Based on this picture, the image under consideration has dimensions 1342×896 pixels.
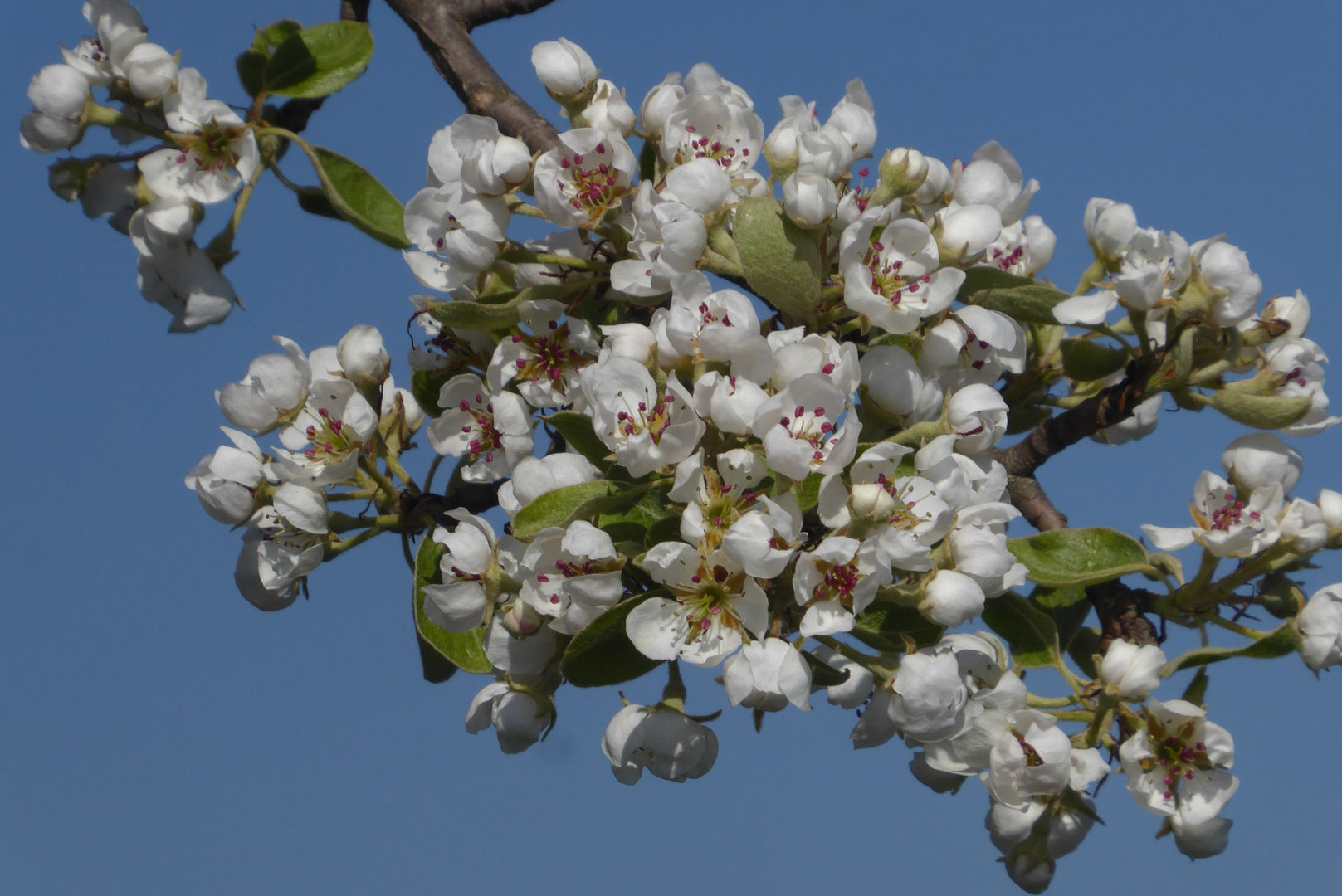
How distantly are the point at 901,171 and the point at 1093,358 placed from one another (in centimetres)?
60

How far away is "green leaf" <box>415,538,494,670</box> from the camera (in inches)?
94.3

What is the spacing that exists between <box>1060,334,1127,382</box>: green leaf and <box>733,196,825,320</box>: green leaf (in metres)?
0.69

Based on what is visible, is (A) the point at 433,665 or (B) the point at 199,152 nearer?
(A) the point at 433,665

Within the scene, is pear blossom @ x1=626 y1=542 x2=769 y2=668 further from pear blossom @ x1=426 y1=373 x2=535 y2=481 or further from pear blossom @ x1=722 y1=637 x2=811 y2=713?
pear blossom @ x1=426 y1=373 x2=535 y2=481

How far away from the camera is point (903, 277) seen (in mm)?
2160

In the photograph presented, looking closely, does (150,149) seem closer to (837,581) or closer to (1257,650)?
(837,581)

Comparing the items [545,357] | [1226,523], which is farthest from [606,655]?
[1226,523]

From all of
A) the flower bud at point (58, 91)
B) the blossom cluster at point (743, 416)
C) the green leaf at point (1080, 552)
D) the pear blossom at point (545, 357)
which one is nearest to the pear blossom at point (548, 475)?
the blossom cluster at point (743, 416)

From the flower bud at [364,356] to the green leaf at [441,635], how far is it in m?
0.40

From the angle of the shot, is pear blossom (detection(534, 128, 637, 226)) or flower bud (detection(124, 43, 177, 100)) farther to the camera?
flower bud (detection(124, 43, 177, 100))

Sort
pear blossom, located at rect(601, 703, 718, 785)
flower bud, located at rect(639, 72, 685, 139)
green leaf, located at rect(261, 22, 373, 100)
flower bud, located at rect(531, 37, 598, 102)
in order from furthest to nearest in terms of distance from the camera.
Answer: green leaf, located at rect(261, 22, 373, 100) → flower bud, located at rect(531, 37, 598, 102) → flower bud, located at rect(639, 72, 685, 139) → pear blossom, located at rect(601, 703, 718, 785)

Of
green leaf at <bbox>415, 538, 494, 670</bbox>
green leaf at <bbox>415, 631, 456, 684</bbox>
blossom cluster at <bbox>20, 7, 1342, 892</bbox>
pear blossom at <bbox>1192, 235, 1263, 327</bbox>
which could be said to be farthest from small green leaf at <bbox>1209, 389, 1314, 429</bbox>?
green leaf at <bbox>415, 631, 456, 684</bbox>

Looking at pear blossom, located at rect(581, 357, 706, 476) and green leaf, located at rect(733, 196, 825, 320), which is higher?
green leaf, located at rect(733, 196, 825, 320)

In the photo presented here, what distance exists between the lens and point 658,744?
88.2 inches
